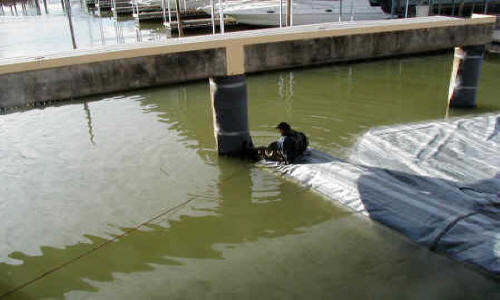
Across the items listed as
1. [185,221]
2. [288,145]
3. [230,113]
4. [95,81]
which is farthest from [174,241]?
[95,81]

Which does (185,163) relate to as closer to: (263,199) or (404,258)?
(263,199)

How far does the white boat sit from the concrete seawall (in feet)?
27.2

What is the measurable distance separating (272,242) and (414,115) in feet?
24.8

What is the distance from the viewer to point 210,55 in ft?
27.2

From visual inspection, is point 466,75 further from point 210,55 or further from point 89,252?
point 89,252

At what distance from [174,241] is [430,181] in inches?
170

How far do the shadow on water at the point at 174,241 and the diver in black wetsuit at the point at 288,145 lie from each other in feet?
2.31

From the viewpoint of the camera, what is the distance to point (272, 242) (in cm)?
633

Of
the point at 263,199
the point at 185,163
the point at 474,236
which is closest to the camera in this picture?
the point at 474,236

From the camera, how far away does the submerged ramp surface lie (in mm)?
5797

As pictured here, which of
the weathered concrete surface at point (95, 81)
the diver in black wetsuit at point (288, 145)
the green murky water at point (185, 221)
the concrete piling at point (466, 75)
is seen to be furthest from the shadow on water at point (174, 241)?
the concrete piling at point (466, 75)

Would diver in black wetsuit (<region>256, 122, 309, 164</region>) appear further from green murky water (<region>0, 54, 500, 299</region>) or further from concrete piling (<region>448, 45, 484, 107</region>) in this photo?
concrete piling (<region>448, 45, 484, 107</region>)

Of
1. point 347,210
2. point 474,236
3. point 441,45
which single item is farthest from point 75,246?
point 441,45

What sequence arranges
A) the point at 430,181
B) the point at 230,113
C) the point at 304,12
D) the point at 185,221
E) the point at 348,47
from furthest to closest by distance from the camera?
the point at 304,12 → the point at 348,47 → the point at 230,113 → the point at 430,181 → the point at 185,221
